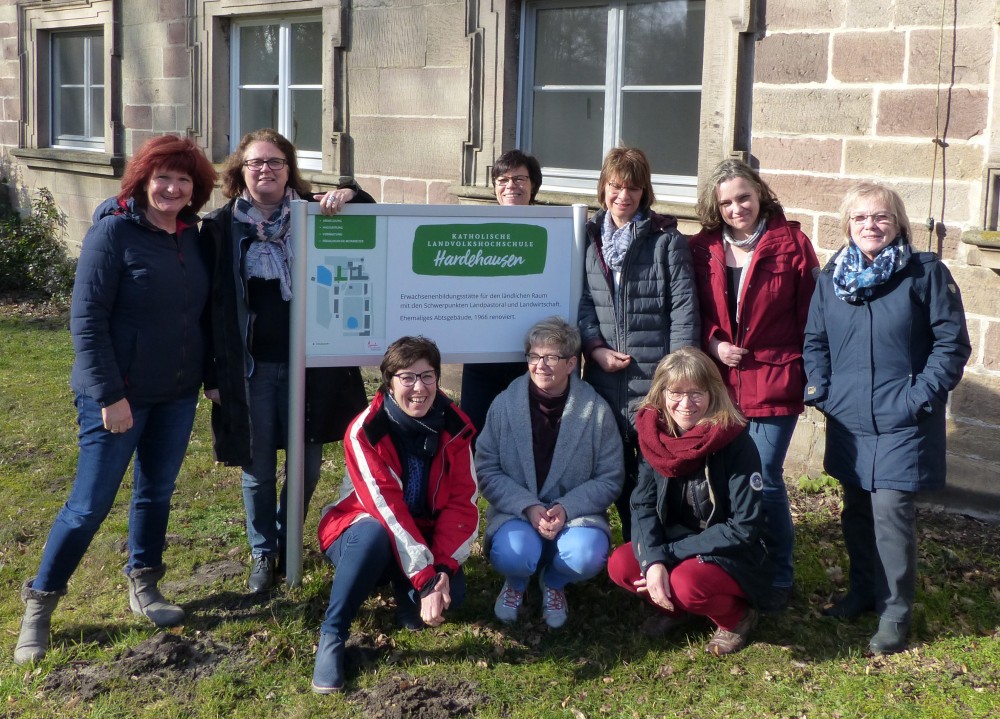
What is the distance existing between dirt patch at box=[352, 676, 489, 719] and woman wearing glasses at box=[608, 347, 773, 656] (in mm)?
773

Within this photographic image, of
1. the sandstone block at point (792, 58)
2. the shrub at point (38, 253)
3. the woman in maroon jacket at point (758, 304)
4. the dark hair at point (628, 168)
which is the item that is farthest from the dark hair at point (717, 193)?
the shrub at point (38, 253)

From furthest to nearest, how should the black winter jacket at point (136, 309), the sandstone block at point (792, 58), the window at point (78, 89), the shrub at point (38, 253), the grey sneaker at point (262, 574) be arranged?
the window at point (78, 89), the shrub at point (38, 253), the sandstone block at point (792, 58), the grey sneaker at point (262, 574), the black winter jacket at point (136, 309)

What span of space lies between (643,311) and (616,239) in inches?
12.4

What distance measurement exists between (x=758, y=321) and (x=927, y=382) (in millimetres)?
696

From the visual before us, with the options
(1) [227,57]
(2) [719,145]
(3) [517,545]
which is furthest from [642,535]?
(1) [227,57]

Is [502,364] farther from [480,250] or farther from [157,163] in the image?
[157,163]

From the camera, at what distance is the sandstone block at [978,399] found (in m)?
5.30

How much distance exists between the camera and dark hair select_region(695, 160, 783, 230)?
13.6ft

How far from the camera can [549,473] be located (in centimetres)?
429

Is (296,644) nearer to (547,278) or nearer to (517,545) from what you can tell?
(517,545)

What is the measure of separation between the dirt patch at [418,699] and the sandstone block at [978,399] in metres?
3.07

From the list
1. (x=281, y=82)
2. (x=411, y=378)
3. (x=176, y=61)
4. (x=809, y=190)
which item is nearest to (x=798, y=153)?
(x=809, y=190)

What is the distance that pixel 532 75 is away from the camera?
7.40m

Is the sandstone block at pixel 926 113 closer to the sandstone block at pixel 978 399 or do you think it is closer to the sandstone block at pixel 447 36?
the sandstone block at pixel 978 399
